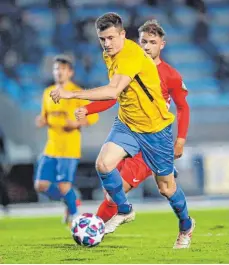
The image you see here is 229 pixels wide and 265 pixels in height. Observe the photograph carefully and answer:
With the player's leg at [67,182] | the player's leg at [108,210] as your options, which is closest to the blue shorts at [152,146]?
the player's leg at [108,210]

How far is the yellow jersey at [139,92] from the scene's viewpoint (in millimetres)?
5992

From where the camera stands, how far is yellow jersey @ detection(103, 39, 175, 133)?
19.7 feet

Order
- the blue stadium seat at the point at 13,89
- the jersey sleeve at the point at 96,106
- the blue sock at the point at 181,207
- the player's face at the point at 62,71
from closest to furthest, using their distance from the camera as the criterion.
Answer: the blue sock at the point at 181,207
the jersey sleeve at the point at 96,106
the player's face at the point at 62,71
the blue stadium seat at the point at 13,89

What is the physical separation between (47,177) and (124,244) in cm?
258

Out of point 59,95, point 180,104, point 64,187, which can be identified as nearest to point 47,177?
point 64,187

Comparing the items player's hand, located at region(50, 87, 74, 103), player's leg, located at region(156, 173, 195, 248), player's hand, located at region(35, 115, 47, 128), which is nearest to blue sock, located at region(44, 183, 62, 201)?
player's hand, located at region(35, 115, 47, 128)

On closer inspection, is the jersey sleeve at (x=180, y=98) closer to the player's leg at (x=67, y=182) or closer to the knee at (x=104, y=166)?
the knee at (x=104, y=166)

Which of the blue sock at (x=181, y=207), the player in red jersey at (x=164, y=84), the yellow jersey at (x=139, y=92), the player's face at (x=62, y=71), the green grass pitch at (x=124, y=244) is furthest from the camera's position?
the player's face at (x=62, y=71)

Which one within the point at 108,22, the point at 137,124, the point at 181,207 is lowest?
the point at 181,207

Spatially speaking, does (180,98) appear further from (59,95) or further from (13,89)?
(13,89)

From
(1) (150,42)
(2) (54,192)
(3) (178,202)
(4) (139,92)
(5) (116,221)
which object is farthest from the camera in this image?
(2) (54,192)

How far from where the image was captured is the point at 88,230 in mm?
6270

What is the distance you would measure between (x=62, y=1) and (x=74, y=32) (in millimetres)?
763

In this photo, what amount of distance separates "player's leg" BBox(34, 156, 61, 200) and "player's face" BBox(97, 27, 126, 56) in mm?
3796
